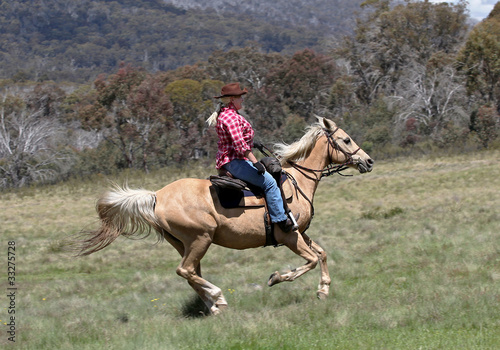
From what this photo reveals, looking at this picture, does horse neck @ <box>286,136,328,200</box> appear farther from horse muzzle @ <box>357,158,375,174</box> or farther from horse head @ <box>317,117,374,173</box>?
horse muzzle @ <box>357,158,375,174</box>

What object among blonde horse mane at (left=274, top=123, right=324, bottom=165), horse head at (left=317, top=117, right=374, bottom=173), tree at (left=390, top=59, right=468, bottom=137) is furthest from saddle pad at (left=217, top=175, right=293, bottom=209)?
tree at (left=390, top=59, right=468, bottom=137)

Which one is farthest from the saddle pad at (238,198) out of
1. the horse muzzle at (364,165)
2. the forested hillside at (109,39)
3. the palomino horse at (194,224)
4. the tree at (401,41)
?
the forested hillside at (109,39)

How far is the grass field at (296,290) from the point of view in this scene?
5.82 meters

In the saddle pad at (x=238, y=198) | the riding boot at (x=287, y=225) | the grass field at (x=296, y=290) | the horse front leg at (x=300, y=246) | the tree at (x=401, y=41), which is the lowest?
the grass field at (x=296, y=290)

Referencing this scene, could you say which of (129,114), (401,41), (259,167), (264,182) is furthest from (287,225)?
(401,41)

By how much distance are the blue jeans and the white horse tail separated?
118cm

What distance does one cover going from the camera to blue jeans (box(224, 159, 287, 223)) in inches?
288

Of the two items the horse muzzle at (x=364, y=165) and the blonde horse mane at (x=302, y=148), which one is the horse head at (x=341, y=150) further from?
the blonde horse mane at (x=302, y=148)

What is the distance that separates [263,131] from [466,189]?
24741mm

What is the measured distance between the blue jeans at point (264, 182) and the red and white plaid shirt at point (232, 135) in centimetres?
12

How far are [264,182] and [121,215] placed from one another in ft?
6.34

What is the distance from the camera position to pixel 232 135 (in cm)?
708

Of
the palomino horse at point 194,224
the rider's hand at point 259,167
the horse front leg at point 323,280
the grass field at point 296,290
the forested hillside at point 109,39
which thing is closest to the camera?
the grass field at point 296,290

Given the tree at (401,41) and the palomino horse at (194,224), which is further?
the tree at (401,41)
